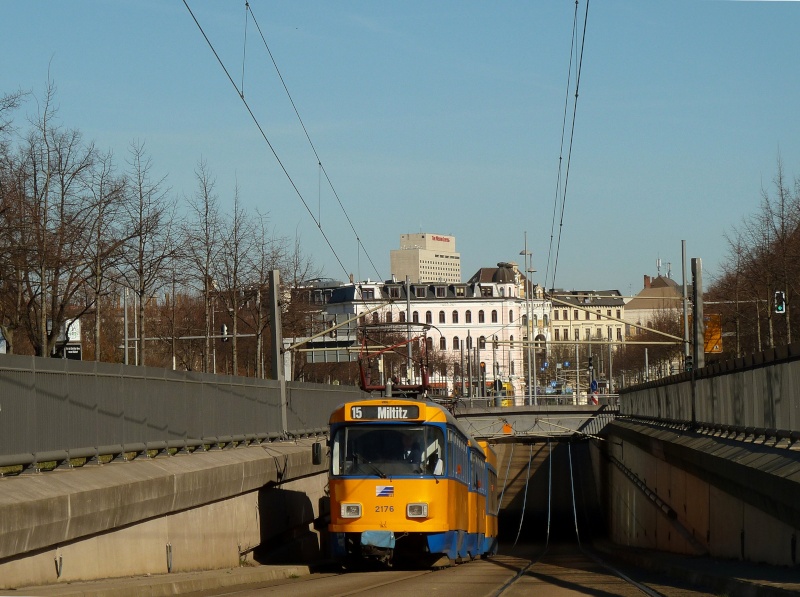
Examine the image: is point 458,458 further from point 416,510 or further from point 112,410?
point 112,410

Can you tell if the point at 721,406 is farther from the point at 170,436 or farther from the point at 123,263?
the point at 123,263

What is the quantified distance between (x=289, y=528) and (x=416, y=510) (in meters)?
7.18

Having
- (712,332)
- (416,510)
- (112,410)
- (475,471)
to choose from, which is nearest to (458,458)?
(416,510)

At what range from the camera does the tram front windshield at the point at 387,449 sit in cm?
2262

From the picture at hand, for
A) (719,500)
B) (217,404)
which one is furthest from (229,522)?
(719,500)

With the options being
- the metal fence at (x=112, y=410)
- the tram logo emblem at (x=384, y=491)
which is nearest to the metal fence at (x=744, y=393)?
the tram logo emblem at (x=384, y=491)

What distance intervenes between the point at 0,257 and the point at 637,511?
837 inches

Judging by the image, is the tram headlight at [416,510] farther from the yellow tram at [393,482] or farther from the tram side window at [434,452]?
the tram side window at [434,452]

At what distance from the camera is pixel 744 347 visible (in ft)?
213

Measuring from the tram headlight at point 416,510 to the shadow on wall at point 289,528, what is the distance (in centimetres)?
273

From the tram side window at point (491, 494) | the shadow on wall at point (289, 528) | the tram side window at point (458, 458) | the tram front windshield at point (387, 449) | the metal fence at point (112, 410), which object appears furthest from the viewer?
the tram side window at point (491, 494)

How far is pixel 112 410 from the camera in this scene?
721 inches

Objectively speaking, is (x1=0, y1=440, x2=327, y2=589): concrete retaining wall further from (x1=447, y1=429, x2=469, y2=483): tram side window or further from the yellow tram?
(x1=447, y1=429, x2=469, y2=483): tram side window

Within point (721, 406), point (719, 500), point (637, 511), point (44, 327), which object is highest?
point (44, 327)
